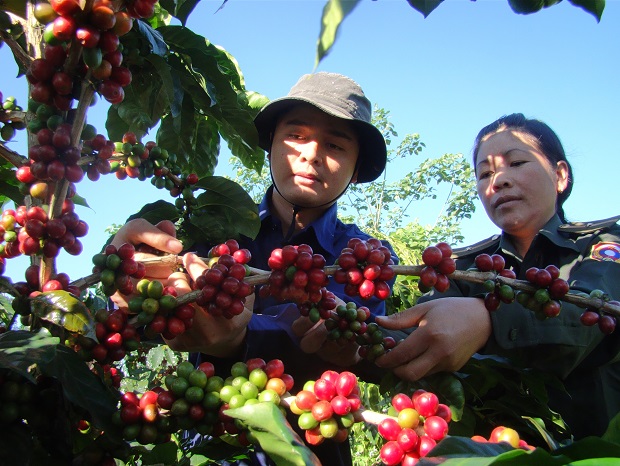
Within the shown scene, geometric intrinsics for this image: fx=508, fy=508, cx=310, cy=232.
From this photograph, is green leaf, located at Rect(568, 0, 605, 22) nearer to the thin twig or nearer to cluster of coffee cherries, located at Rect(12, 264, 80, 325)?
the thin twig

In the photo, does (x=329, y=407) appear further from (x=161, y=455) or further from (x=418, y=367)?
(x=161, y=455)

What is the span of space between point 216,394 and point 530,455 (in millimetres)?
679

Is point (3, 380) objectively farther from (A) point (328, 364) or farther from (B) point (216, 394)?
(A) point (328, 364)

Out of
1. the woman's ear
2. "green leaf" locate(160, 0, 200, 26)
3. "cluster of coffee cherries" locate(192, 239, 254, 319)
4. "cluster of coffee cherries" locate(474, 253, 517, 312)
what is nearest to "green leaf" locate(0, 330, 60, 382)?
"cluster of coffee cherries" locate(192, 239, 254, 319)

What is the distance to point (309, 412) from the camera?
1.00 meters

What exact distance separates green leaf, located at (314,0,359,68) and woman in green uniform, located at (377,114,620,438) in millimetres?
1051

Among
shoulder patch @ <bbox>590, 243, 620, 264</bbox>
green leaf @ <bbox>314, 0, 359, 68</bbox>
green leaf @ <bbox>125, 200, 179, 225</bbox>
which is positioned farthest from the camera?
shoulder patch @ <bbox>590, 243, 620, 264</bbox>

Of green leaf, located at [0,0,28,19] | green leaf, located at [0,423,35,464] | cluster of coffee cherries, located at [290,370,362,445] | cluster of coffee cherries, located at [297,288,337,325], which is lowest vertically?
cluster of coffee cherries, located at [290,370,362,445]

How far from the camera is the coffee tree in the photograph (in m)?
0.94

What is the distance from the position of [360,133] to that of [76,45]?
144cm

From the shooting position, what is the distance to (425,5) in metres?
0.93

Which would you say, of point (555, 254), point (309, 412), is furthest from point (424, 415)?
point (555, 254)

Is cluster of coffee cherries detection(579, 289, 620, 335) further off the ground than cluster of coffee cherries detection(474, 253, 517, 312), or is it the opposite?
cluster of coffee cherries detection(474, 253, 517, 312)

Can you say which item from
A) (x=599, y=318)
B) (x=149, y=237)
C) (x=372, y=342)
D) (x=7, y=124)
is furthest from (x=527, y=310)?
(x=7, y=124)
